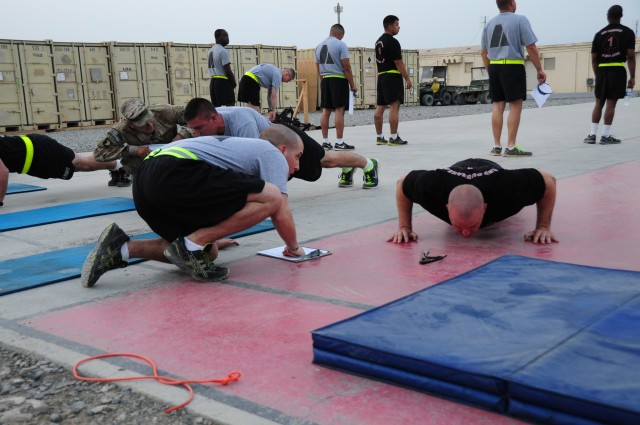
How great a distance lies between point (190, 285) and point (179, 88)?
16695 mm

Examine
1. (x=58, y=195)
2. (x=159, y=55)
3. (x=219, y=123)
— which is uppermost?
(x=159, y=55)

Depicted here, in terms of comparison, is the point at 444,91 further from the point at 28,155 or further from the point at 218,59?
the point at 28,155

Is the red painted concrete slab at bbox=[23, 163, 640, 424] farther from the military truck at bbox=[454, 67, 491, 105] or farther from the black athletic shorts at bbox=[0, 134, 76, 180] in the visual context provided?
the military truck at bbox=[454, 67, 491, 105]

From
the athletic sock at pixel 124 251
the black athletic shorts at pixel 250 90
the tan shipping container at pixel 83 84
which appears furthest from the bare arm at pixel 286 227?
the tan shipping container at pixel 83 84

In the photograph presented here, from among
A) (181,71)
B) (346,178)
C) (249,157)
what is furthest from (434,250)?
(181,71)

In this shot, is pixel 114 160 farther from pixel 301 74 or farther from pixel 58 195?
pixel 301 74

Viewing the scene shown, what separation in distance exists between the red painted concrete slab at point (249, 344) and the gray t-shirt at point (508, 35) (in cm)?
551

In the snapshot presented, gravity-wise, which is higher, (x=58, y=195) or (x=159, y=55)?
(x=159, y=55)

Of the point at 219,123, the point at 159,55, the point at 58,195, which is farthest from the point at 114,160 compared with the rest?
the point at 159,55

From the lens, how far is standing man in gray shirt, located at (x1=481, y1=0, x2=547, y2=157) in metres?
7.62

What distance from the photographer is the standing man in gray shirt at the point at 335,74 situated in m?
9.40

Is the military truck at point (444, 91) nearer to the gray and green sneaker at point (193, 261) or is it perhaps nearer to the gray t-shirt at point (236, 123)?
the gray t-shirt at point (236, 123)

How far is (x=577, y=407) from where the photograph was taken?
1739 mm

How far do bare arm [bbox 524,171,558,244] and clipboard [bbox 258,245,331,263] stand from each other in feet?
3.98
